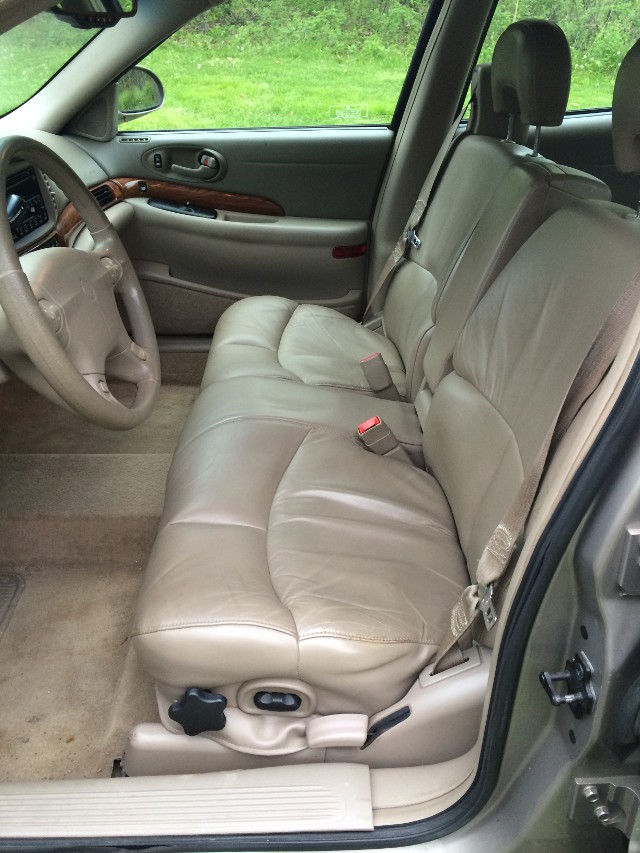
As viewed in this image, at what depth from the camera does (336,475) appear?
1.49 meters

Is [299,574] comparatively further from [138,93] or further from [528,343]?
[138,93]

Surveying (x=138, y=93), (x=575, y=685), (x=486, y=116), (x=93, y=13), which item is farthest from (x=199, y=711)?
(x=138, y=93)

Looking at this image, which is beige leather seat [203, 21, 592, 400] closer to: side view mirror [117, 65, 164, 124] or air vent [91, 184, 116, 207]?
air vent [91, 184, 116, 207]

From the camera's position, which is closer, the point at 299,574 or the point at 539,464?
the point at 539,464

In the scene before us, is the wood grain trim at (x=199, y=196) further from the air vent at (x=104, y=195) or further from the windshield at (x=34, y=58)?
the windshield at (x=34, y=58)

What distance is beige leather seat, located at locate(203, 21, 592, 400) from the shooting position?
1694 mm

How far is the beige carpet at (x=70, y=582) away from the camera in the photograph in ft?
4.93

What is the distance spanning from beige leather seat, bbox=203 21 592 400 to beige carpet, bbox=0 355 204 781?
0.38 meters

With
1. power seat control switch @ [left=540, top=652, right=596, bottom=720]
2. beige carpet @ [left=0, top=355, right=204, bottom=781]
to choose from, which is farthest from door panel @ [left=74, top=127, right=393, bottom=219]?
power seat control switch @ [left=540, top=652, right=596, bottom=720]

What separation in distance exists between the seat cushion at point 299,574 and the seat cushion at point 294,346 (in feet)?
1.46

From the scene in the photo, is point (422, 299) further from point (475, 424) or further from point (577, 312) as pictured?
point (577, 312)

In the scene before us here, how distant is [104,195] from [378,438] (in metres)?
1.47

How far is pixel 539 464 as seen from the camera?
3.22ft

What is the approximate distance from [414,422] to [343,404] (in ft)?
0.54
